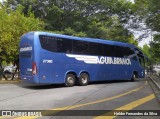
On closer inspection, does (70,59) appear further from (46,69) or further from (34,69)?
(34,69)

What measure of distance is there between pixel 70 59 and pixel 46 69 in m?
2.34

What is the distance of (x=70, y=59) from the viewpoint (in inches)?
832

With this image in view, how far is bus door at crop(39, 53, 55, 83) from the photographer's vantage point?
1911 cm

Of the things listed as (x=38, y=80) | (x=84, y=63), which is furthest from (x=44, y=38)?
(x=84, y=63)

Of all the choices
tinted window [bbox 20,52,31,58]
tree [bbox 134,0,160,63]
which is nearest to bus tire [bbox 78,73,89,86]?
tinted window [bbox 20,52,31,58]

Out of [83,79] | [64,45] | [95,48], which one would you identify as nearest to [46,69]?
[64,45]

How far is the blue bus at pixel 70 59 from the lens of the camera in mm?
19091

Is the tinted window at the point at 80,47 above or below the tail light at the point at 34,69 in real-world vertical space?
above

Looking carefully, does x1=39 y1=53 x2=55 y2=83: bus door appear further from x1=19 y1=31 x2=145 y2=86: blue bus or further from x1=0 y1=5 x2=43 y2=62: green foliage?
x1=0 y1=5 x2=43 y2=62: green foliage

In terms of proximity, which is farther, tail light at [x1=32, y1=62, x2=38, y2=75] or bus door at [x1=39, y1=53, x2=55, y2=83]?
bus door at [x1=39, y1=53, x2=55, y2=83]

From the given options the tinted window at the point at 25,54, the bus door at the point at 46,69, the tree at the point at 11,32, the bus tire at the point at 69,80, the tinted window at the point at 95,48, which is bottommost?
the bus tire at the point at 69,80

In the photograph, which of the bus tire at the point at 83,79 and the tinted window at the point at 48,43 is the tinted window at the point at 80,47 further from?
the tinted window at the point at 48,43

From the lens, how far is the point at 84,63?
22.2 metres

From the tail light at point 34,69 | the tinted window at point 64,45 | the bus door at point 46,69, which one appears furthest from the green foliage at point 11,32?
the tail light at point 34,69
